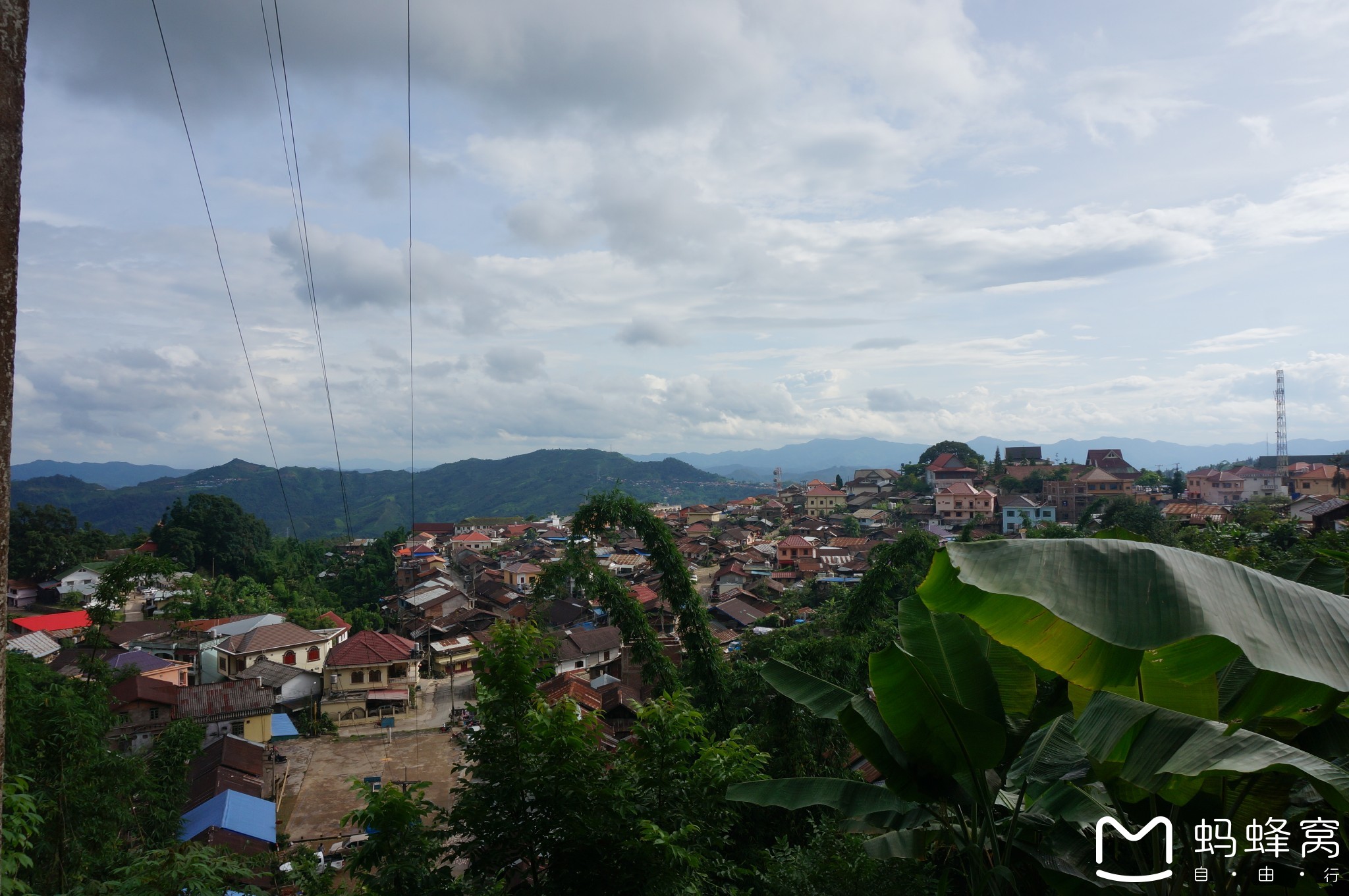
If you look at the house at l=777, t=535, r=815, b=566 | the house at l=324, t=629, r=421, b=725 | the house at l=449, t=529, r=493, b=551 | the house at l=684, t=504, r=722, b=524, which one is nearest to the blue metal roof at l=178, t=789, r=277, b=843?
the house at l=324, t=629, r=421, b=725

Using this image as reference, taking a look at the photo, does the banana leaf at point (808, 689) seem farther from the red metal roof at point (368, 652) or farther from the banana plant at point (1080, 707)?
the red metal roof at point (368, 652)

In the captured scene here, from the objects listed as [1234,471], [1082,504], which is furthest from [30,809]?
[1234,471]

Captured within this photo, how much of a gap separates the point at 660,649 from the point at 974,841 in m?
3.78

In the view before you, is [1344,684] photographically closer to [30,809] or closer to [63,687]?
[30,809]

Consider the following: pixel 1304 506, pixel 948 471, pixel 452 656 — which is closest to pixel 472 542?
pixel 452 656

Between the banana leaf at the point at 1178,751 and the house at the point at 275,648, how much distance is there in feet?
68.7

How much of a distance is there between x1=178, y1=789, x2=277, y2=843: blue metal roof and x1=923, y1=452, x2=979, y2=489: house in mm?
42980

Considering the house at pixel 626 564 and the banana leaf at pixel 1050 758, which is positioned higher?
the banana leaf at pixel 1050 758

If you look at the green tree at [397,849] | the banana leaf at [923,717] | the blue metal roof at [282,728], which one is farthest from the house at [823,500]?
the banana leaf at [923,717]

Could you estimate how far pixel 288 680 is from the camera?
17391mm

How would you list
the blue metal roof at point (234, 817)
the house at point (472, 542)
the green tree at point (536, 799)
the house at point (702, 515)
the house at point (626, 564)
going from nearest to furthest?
1. the green tree at point (536, 799)
2. the blue metal roof at point (234, 817)
3. the house at point (626, 564)
4. the house at point (472, 542)
5. the house at point (702, 515)

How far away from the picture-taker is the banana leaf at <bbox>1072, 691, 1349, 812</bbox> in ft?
5.27

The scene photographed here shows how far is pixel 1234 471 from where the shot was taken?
1683 inches

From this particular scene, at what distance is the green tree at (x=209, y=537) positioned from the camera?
101 ft
